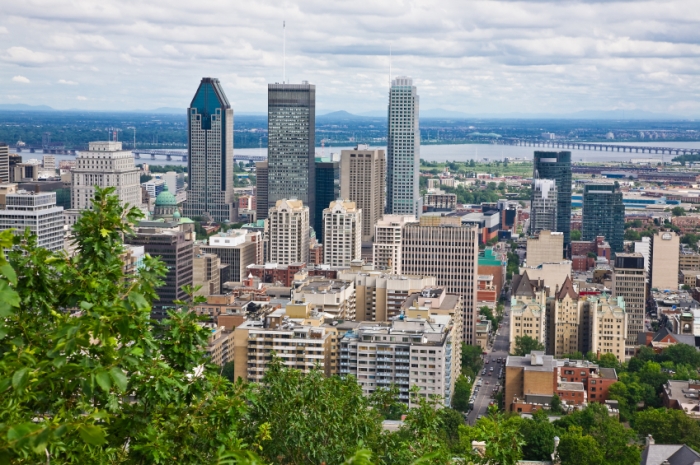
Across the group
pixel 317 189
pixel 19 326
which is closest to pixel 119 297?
pixel 19 326

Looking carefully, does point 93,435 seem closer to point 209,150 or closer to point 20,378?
point 20,378

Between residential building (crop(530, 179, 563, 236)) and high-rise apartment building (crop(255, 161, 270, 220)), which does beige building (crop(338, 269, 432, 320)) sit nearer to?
high-rise apartment building (crop(255, 161, 270, 220))

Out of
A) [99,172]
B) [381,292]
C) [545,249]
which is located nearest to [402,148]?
[545,249]

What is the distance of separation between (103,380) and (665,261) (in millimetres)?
66721

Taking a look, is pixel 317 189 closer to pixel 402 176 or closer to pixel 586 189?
pixel 402 176

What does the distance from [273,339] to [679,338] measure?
24.1 m

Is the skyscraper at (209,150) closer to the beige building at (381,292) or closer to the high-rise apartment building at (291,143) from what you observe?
the high-rise apartment building at (291,143)

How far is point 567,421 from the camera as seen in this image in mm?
37750

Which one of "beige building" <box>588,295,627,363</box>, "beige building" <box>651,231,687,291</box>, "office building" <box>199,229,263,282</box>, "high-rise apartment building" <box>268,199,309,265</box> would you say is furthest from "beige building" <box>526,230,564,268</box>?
"beige building" <box>588,295,627,363</box>

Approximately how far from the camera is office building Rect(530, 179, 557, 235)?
98.8m

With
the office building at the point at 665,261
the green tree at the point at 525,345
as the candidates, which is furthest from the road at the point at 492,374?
the office building at the point at 665,261

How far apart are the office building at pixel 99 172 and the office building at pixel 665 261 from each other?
38.7 metres

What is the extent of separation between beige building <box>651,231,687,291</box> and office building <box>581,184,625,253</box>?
19084mm

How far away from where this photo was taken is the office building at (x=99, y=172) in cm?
8350
